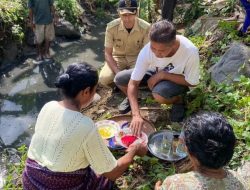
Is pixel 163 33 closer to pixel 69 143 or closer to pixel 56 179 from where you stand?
pixel 69 143

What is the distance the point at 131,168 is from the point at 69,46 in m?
5.53

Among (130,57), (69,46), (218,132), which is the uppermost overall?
(218,132)

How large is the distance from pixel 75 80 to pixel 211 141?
1126 mm

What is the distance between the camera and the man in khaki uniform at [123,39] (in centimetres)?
498

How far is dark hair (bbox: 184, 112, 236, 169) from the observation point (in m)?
2.07

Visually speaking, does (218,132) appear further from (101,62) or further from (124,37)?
(101,62)

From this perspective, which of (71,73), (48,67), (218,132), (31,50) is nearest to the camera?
(218,132)

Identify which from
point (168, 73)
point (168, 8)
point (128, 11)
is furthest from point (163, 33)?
point (168, 8)

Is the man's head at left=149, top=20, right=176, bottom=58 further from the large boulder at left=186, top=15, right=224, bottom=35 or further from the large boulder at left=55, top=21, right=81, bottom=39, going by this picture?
the large boulder at left=55, top=21, right=81, bottom=39

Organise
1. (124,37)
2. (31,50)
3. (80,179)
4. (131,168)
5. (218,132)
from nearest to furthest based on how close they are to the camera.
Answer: (218,132) < (80,179) < (131,168) < (124,37) < (31,50)

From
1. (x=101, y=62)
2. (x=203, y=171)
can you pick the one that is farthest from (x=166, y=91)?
(x=101, y=62)

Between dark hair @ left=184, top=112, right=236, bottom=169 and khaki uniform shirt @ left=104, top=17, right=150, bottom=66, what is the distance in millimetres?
3183

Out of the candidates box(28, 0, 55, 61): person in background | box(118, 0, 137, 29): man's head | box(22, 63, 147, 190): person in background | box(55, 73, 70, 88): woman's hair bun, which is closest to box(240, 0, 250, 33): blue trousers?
box(118, 0, 137, 29): man's head

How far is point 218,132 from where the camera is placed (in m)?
2.08
